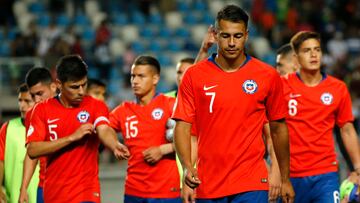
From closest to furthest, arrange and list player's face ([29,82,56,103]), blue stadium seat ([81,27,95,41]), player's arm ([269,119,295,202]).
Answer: player's arm ([269,119,295,202]) < player's face ([29,82,56,103]) < blue stadium seat ([81,27,95,41])

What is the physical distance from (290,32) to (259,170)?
1703 centimetres

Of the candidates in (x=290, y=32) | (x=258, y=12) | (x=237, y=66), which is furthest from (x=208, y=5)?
(x=237, y=66)

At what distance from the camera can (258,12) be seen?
25672 mm

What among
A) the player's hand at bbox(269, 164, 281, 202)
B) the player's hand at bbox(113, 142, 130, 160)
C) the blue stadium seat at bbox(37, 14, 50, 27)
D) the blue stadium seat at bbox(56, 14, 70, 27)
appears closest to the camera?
the player's hand at bbox(269, 164, 281, 202)

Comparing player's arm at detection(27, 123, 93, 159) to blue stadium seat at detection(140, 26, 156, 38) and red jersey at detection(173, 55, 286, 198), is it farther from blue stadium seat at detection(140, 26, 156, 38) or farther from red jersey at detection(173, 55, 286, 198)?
blue stadium seat at detection(140, 26, 156, 38)

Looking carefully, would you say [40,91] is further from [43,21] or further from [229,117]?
[43,21]

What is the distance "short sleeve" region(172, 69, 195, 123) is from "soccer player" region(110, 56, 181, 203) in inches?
90.0

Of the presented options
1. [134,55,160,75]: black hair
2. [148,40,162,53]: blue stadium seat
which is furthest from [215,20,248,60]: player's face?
[148,40,162,53]: blue stadium seat

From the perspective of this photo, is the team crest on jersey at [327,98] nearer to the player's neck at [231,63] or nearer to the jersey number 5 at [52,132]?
the player's neck at [231,63]

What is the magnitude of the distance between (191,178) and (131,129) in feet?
9.46

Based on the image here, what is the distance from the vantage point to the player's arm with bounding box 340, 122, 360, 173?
30.4ft

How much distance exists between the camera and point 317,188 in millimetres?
9391

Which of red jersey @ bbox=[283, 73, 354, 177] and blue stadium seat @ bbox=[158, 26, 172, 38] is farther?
blue stadium seat @ bbox=[158, 26, 172, 38]

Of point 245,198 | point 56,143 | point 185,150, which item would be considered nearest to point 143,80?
point 56,143
